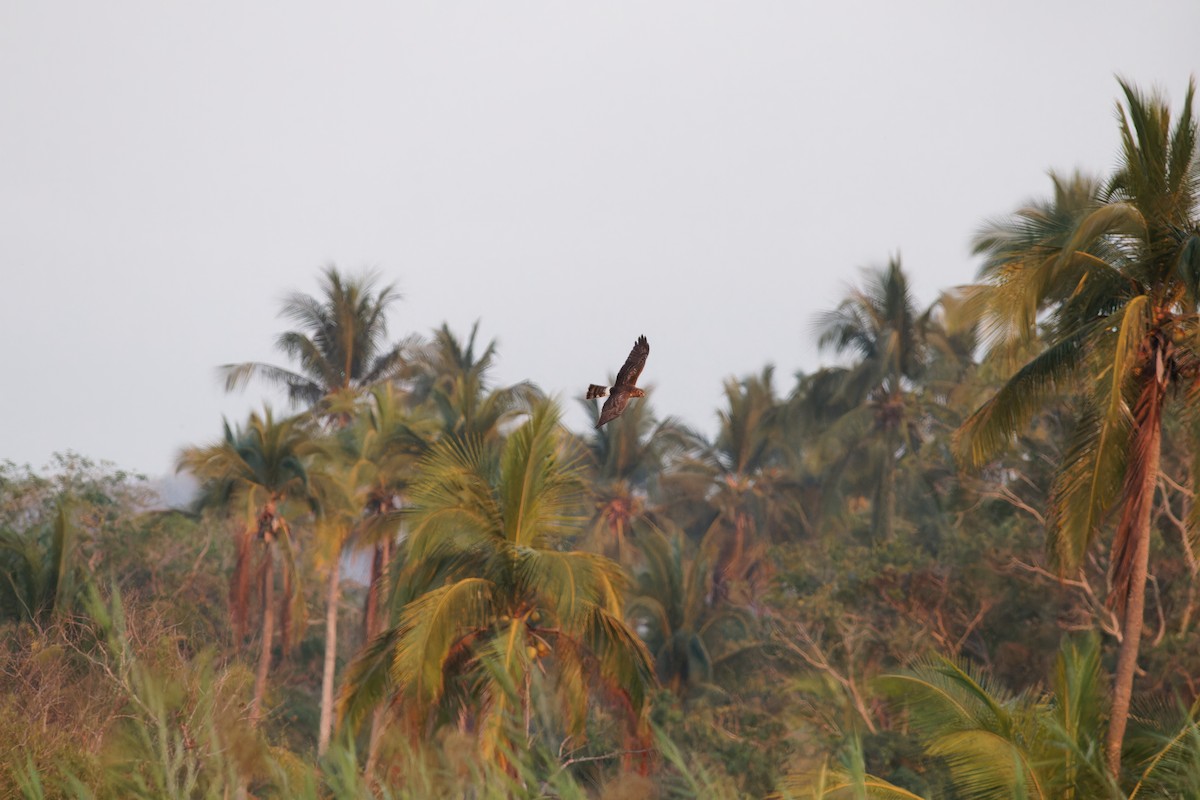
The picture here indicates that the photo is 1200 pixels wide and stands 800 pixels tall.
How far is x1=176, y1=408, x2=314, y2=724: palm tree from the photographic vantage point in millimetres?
24750

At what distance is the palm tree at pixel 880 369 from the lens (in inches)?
1362

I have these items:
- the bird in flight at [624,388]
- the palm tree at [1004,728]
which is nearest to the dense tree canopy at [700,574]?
the palm tree at [1004,728]

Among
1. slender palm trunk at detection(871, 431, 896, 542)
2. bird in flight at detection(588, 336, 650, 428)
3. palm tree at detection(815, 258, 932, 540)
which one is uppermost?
palm tree at detection(815, 258, 932, 540)

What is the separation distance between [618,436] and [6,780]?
30.1 metres

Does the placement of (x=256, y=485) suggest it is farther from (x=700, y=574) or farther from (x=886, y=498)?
(x=886, y=498)

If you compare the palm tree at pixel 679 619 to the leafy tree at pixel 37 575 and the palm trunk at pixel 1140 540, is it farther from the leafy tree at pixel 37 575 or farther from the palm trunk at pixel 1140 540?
the palm trunk at pixel 1140 540

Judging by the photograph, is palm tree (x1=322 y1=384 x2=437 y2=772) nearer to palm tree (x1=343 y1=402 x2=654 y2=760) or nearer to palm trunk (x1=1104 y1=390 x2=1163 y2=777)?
palm tree (x1=343 y1=402 x2=654 y2=760)

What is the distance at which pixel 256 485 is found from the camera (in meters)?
25.3

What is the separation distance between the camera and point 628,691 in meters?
14.9

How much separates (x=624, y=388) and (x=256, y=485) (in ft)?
62.7

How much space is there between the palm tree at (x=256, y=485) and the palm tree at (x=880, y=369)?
15576mm

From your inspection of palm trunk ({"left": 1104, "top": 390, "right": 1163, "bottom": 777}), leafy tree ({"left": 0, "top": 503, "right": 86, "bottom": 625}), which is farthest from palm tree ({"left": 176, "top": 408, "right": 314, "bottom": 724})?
palm trunk ({"left": 1104, "top": 390, "right": 1163, "bottom": 777})

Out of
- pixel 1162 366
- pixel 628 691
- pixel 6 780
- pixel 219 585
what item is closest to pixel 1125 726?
pixel 1162 366

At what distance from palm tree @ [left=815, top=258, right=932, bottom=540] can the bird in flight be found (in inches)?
1064
